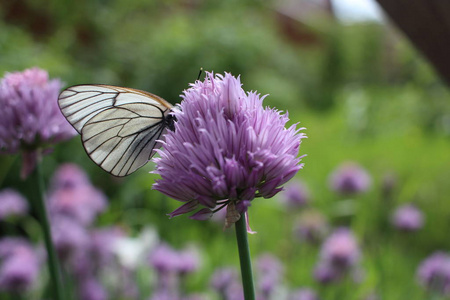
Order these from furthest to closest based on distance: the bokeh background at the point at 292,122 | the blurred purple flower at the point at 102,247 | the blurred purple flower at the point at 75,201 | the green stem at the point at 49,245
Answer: the bokeh background at the point at 292,122, the blurred purple flower at the point at 75,201, the blurred purple flower at the point at 102,247, the green stem at the point at 49,245

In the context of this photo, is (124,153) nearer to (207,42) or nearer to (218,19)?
(207,42)

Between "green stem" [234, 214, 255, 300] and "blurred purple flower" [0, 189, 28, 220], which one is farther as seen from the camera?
"blurred purple flower" [0, 189, 28, 220]

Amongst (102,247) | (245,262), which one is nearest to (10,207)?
(102,247)

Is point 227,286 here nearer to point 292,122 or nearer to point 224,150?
point 224,150

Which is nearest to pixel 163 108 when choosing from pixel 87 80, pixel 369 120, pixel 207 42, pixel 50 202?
pixel 50 202

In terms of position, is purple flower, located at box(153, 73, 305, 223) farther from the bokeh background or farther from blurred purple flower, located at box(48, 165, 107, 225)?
blurred purple flower, located at box(48, 165, 107, 225)

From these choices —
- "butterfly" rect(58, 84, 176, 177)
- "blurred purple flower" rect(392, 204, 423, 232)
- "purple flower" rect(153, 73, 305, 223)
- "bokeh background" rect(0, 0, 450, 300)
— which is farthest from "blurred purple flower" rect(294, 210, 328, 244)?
"purple flower" rect(153, 73, 305, 223)

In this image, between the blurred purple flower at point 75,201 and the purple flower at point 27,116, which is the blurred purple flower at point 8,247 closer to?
the blurred purple flower at point 75,201

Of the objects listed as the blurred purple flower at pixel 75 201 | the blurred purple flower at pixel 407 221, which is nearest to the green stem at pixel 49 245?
the blurred purple flower at pixel 75 201
